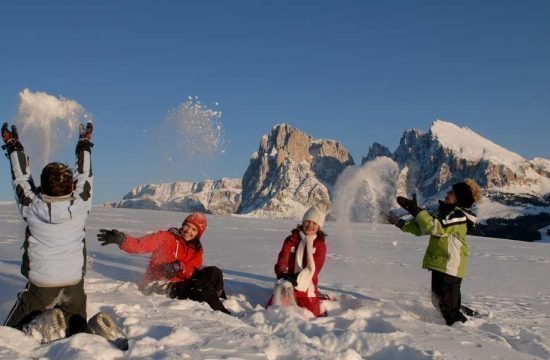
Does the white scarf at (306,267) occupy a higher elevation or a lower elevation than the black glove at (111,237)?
lower

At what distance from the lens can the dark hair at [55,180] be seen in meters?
4.16

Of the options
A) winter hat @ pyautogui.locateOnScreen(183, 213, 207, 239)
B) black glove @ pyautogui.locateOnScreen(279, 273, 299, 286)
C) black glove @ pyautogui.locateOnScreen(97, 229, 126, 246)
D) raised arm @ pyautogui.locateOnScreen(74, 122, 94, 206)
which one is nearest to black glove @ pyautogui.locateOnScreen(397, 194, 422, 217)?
black glove @ pyautogui.locateOnScreen(279, 273, 299, 286)

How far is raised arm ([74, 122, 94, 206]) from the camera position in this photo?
443 centimetres

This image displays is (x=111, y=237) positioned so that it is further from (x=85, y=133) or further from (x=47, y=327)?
(x=47, y=327)

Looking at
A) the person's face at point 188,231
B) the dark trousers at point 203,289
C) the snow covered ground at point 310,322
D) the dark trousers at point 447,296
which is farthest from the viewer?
the person's face at point 188,231

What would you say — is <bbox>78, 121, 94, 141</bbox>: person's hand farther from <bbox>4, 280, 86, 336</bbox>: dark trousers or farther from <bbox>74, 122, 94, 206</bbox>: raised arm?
<bbox>4, 280, 86, 336</bbox>: dark trousers

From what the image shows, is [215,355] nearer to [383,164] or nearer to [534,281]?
[383,164]

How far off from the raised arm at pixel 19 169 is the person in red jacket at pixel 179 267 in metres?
1.34

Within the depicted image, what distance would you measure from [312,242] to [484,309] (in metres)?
2.61

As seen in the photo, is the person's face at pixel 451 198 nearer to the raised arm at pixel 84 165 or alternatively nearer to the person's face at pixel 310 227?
the person's face at pixel 310 227

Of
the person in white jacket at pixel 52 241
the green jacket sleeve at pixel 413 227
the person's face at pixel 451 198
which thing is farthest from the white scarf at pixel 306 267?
the person in white jacket at pixel 52 241

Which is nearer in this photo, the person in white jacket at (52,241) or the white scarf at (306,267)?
the person in white jacket at (52,241)

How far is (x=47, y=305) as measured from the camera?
4316 mm

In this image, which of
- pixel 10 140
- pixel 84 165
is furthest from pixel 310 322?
pixel 10 140
